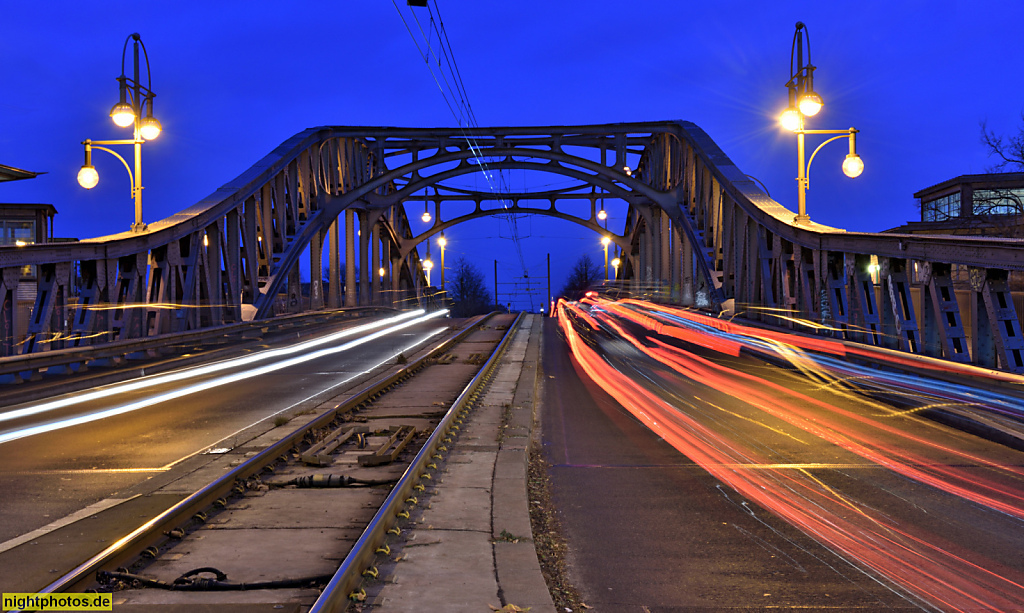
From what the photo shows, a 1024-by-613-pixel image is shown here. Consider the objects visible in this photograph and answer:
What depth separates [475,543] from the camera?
5.29m

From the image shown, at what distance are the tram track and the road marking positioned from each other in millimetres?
779

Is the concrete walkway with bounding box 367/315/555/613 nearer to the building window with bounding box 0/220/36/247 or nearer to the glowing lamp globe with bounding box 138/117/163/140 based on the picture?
the glowing lamp globe with bounding box 138/117/163/140

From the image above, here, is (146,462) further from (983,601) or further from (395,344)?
(395,344)

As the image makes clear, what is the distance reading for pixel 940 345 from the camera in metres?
13.1

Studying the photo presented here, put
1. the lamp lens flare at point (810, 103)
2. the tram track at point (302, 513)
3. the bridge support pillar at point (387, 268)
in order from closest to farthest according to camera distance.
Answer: the tram track at point (302, 513) → the lamp lens flare at point (810, 103) → the bridge support pillar at point (387, 268)

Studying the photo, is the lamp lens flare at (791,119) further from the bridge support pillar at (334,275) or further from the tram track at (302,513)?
the bridge support pillar at (334,275)

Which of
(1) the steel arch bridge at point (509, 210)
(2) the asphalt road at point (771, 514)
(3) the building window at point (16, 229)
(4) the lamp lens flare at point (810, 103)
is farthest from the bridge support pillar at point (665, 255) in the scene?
(3) the building window at point (16, 229)

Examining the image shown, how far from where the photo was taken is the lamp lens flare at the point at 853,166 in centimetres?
1850

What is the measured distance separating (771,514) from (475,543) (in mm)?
2457

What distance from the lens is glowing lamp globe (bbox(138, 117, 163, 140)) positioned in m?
18.3

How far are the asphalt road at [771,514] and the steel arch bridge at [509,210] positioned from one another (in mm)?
2504

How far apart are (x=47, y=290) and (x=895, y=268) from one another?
1470 cm

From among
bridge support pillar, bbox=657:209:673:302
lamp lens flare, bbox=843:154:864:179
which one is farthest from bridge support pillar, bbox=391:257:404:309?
lamp lens flare, bbox=843:154:864:179

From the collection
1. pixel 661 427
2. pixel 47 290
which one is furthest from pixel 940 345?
pixel 47 290
